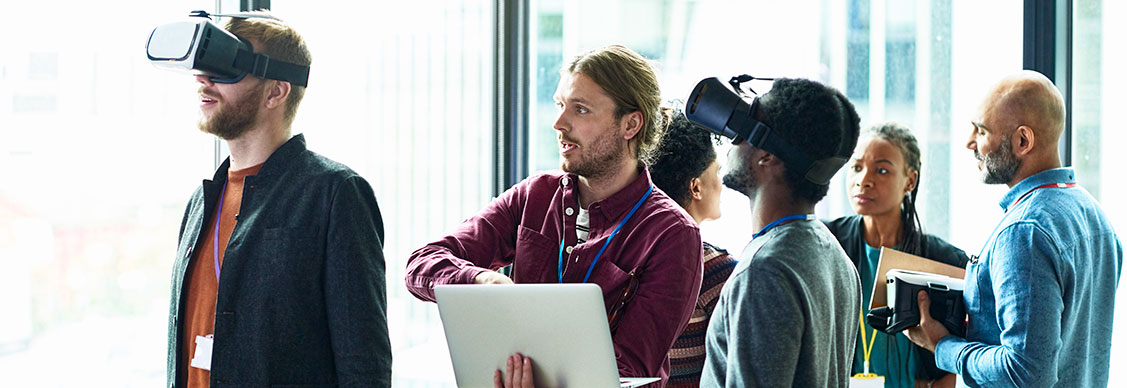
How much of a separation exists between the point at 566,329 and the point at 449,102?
6.51 feet

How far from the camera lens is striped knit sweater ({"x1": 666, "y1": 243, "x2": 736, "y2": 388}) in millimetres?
2211

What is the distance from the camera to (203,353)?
1810 millimetres

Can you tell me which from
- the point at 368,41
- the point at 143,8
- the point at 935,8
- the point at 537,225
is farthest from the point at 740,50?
the point at 143,8

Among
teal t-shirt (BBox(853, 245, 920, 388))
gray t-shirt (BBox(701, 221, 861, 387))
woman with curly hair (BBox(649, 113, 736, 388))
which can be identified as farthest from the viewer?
teal t-shirt (BBox(853, 245, 920, 388))

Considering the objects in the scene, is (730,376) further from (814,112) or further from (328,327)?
(328,327)

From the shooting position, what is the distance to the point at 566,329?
1.66 meters

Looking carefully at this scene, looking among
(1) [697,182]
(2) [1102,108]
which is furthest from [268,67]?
(2) [1102,108]

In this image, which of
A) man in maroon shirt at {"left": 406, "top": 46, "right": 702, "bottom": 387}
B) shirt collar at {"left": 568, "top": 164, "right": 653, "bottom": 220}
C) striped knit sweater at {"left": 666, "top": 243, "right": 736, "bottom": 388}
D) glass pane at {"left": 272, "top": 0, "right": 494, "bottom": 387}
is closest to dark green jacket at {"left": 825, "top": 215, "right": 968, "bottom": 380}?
striped knit sweater at {"left": 666, "top": 243, "right": 736, "bottom": 388}

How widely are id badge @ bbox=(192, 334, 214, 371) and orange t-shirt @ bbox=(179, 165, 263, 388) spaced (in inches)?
0.8

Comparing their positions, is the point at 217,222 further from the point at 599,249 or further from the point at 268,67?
the point at 599,249

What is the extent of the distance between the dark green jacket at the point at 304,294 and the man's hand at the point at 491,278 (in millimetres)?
189

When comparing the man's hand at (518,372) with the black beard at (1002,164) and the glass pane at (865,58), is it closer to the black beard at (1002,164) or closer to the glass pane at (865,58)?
the black beard at (1002,164)

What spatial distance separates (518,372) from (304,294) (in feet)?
1.43

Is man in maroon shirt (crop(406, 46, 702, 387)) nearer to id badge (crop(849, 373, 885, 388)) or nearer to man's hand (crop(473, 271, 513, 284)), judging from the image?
man's hand (crop(473, 271, 513, 284))
